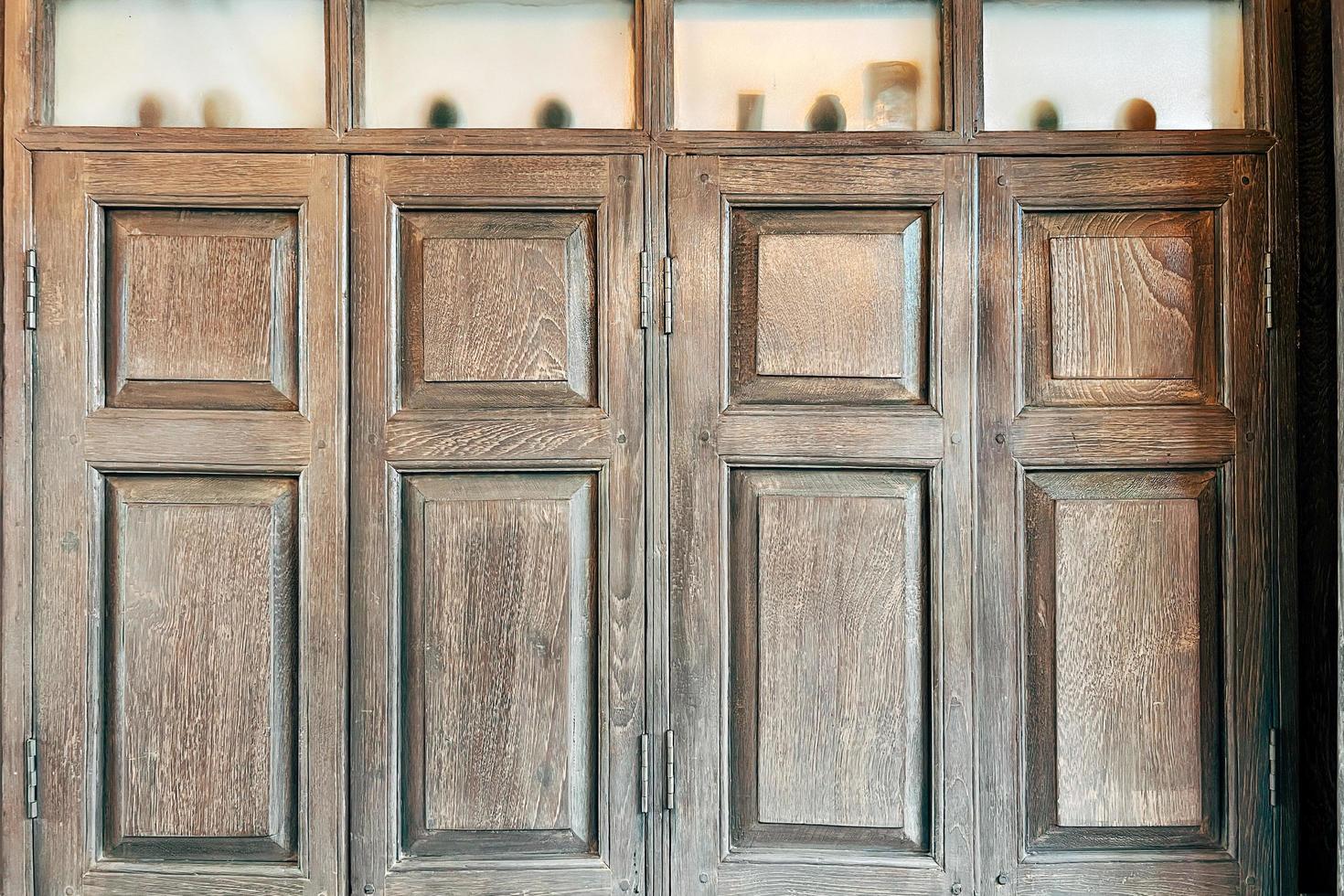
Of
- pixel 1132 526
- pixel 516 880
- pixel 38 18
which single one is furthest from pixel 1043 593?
pixel 38 18

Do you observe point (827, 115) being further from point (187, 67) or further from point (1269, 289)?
point (187, 67)

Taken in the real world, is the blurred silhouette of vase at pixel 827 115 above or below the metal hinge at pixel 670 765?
above

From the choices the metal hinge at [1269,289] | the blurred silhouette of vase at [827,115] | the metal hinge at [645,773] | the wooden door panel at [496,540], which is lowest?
the metal hinge at [645,773]

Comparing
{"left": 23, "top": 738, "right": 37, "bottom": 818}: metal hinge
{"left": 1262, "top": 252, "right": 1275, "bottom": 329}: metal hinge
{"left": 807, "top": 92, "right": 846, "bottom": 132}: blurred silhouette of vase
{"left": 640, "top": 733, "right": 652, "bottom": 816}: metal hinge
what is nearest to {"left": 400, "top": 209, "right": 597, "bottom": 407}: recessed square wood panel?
{"left": 807, "top": 92, "right": 846, "bottom": 132}: blurred silhouette of vase

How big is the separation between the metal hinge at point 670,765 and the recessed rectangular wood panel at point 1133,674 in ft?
2.01

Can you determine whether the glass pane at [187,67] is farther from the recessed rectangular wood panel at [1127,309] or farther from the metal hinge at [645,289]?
the recessed rectangular wood panel at [1127,309]

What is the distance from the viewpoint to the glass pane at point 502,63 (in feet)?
4.65

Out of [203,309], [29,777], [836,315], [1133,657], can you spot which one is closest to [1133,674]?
[1133,657]

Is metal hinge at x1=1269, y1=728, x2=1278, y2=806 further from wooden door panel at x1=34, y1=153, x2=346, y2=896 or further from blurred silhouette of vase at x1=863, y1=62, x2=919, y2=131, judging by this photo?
wooden door panel at x1=34, y1=153, x2=346, y2=896

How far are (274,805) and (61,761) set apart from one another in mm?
338

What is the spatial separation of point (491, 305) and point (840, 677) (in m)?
0.81

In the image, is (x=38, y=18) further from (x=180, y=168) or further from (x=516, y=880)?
(x=516, y=880)

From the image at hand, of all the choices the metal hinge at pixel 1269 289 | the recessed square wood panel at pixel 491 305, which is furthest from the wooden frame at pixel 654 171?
the recessed square wood panel at pixel 491 305

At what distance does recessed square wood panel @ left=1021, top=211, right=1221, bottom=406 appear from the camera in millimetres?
1385
